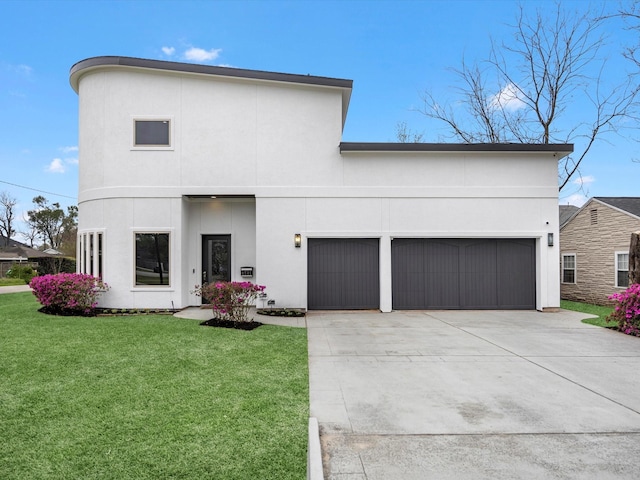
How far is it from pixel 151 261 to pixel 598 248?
14982mm

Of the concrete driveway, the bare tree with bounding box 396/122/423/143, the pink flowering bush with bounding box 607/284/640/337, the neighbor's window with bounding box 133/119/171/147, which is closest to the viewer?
the concrete driveway

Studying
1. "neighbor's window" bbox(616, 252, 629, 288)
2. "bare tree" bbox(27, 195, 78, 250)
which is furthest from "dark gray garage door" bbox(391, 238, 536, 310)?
"bare tree" bbox(27, 195, 78, 250)

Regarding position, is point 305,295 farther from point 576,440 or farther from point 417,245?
point 576,440

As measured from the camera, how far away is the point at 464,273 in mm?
10305

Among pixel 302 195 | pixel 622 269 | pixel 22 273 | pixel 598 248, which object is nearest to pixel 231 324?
pixel 302 195

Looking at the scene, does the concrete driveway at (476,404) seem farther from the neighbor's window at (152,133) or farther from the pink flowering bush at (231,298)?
the neighbor's window at (152,133)

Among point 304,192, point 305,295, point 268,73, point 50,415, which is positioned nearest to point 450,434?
point 50,415

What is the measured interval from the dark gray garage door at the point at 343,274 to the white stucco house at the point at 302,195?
29mm

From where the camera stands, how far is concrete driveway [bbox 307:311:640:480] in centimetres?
274

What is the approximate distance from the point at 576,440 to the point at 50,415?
4.90 meters

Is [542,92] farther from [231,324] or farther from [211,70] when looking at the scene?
[231,324]

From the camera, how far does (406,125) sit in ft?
68.0

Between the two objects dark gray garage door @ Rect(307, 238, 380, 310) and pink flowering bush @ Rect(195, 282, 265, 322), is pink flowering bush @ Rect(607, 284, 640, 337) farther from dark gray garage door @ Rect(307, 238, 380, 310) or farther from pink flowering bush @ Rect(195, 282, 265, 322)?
pink flowering bush @ Rect(195, 282, 265, 322)

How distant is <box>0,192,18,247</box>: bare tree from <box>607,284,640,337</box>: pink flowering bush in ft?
193
